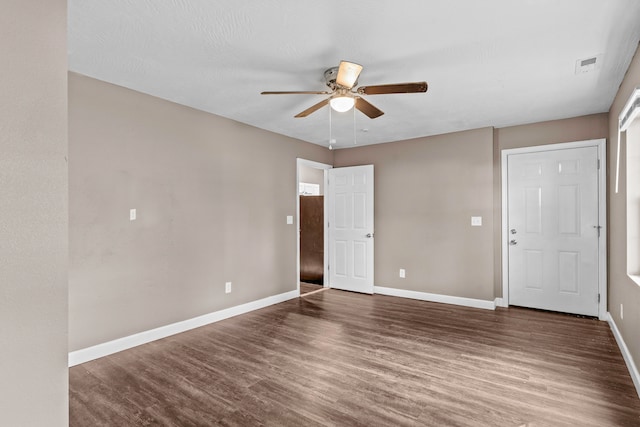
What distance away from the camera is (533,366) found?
9.14ft

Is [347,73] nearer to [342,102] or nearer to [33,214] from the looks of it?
[342,102]

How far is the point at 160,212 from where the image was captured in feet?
11.3

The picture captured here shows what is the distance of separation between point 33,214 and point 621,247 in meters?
4.09

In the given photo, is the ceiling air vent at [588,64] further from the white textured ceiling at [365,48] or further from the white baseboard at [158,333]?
the white baseboard at [158,333]

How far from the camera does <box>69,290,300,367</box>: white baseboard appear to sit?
2.88m

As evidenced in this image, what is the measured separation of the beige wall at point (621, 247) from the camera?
2.51 meters

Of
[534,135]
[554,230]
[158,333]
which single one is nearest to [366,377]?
[158,333]

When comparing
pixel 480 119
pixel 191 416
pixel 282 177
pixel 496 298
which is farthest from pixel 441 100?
pixel 191 416

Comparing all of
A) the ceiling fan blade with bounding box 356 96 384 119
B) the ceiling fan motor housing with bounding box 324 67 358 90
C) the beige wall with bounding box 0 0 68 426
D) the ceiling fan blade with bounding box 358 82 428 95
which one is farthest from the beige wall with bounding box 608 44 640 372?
the beige wall with bounding box 0 0 68 426

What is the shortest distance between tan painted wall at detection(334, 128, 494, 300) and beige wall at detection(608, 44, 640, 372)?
1.20 meters

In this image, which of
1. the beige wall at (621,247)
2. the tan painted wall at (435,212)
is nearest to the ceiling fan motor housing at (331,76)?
the beige wall at (621,247)

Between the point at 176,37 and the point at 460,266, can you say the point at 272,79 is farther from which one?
the point at 460,266

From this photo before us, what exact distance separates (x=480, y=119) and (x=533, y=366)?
8.98 feet

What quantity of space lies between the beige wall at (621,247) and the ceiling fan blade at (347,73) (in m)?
1.96
